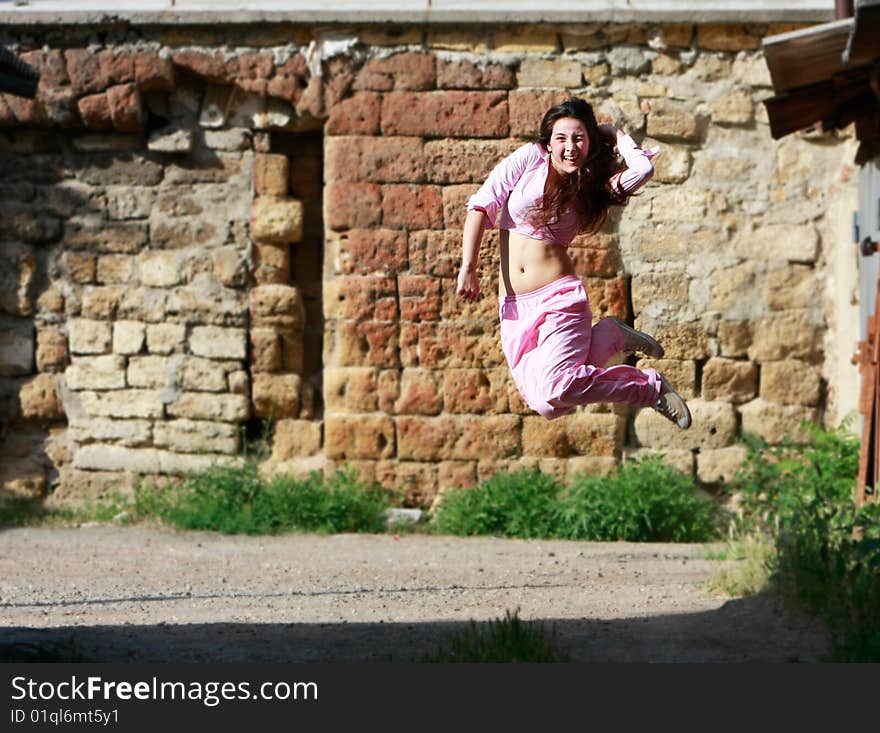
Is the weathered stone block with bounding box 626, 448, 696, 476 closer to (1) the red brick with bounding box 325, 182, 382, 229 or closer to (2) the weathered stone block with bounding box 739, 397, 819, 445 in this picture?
(2) the weathered stone block with bounding box 739, 397, 819, 445

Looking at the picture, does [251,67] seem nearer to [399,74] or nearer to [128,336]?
[399,74]

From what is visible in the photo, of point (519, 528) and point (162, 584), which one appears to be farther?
point (519, 528)

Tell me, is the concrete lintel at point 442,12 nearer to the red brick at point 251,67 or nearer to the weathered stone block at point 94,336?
the red brick at point 251,67

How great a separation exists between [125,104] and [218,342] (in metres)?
1.69

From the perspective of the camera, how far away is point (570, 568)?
7852 millimetres

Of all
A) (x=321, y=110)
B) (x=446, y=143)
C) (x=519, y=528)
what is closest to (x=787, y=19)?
(x=446, y=143)

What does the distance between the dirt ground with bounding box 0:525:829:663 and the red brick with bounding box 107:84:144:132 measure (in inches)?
107

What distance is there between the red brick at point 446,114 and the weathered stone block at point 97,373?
7.99ft

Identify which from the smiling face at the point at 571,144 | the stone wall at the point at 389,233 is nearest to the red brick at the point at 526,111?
the stone wall at the point at 389,233

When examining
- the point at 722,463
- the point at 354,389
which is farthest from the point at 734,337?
the point at 354,389

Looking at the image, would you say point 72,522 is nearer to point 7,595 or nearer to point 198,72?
point 7,595

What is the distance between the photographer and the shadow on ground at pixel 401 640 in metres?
5.34

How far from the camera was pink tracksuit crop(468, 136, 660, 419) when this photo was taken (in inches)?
203

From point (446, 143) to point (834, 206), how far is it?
2572 millimetres
